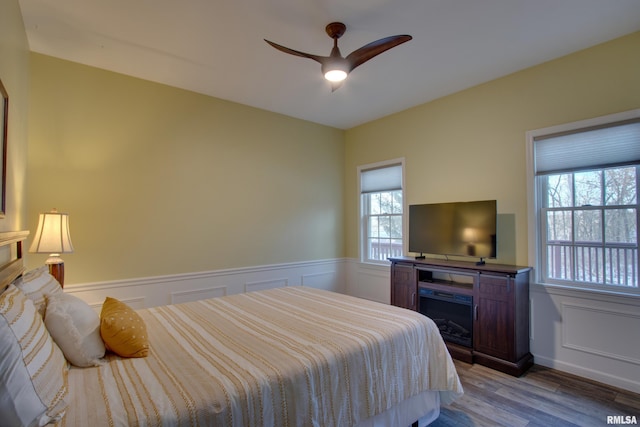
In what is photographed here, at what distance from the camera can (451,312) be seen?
344 cm

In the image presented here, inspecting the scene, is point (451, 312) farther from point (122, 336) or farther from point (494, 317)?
point (122, 336)

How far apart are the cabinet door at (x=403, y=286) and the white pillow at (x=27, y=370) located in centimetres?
327

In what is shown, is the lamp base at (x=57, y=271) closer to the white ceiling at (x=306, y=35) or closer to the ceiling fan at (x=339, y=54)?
the white ceiling at (x=306, y=35)

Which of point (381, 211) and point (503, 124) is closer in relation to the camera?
point (503, 124)

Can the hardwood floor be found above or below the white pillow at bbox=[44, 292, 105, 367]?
below

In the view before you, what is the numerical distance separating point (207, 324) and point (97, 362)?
69 cm

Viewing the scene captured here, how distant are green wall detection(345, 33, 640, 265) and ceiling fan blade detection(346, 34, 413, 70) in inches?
76.0

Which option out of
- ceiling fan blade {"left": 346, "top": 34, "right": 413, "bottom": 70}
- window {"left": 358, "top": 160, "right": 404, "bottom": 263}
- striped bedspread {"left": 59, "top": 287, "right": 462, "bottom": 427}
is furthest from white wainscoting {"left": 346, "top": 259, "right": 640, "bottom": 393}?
ceiling fan blade {"left": 346, "top": 34, "right": 413, "bottom": 70}

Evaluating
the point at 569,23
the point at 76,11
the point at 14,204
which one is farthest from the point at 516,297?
the point at 76,11

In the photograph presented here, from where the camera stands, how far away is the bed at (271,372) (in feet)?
3.96

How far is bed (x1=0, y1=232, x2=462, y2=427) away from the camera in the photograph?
3.96ft

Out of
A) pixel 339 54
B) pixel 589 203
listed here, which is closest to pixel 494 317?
pixel 589 203

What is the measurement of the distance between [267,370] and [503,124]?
137 inches

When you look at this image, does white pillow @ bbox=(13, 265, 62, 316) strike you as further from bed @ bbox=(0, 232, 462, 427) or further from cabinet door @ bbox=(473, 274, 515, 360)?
cabinet door @ bbox=(473, 274, 515, 360)
